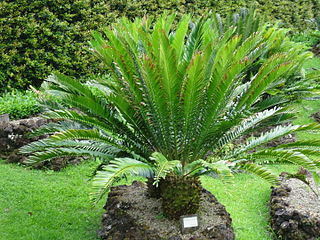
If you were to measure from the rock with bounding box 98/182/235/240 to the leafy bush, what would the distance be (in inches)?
98.3

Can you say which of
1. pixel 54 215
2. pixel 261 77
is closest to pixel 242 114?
pixel 261 77

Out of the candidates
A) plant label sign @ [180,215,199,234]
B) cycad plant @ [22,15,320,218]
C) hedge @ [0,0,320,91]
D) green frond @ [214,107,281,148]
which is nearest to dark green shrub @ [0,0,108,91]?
hedge @ [0,0,320,91]

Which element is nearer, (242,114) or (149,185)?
(242,114)

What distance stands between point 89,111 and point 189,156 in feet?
3.68

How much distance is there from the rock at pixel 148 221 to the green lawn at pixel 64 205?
0.35 meters

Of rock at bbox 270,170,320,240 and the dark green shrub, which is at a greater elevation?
the dark green shrub

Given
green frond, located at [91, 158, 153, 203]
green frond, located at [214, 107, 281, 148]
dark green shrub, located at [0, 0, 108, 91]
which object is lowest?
green frond, located at [91, 158, 153, 203]

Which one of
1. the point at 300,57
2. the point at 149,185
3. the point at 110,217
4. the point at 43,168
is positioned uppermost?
the point at 300,57

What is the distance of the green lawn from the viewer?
4785mm

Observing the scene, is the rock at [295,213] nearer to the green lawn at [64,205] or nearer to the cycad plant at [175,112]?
the green lawn at [64,205]

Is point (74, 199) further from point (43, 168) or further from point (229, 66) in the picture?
point (229, 66)

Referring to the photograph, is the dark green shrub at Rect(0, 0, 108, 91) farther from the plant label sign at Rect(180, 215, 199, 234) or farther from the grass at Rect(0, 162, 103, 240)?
the plant label sign at Rect(180, 215, 199, 234)

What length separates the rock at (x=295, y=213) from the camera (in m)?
4.80

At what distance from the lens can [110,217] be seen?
4.78 m
